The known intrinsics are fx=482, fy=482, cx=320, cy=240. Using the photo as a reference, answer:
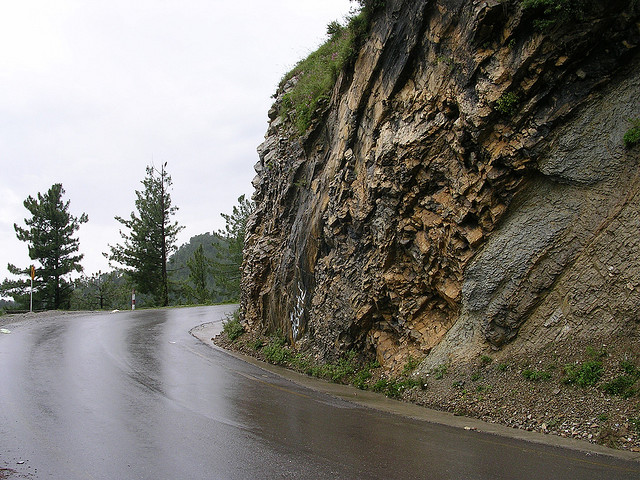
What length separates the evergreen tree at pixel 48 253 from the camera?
123 feet

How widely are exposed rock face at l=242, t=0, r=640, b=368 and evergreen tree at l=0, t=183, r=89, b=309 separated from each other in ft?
103

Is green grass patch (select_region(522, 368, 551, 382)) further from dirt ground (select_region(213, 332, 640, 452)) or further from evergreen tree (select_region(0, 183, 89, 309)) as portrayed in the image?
evergreen tree (select_region(0, 183, 89, 309))

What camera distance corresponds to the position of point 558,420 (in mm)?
7133

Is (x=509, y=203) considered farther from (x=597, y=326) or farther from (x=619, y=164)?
(x=597, y=326)

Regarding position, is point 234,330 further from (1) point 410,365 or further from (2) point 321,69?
(2) point 321,69

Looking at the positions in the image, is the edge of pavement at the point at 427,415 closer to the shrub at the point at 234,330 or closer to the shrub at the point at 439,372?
the shrub at the point at 439,372

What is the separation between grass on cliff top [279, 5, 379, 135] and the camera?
43.7ft

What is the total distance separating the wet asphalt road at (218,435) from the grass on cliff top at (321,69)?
8759 mm

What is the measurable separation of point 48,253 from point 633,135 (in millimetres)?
40091

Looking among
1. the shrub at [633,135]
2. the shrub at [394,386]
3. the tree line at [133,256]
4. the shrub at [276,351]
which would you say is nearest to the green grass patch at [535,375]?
the shrub at [394,386]

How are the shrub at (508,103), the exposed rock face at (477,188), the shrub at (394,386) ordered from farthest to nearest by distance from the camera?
1. the shrub at (394,386)
2. the shrub at (508,103)
3. the exposed rock face at (477,188)

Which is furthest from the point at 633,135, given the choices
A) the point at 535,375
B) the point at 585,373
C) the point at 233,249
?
the point at 233,249

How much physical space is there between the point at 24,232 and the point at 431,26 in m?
37.5

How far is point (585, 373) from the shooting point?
24.4 feet
